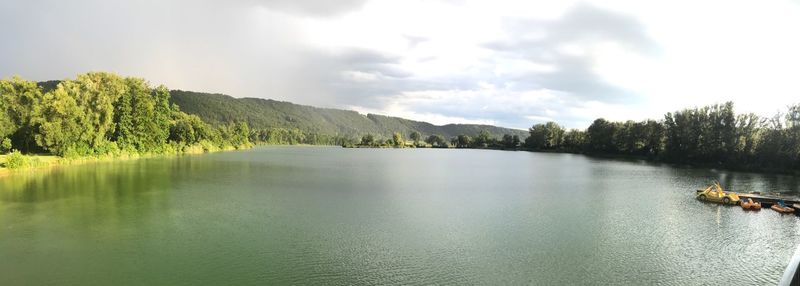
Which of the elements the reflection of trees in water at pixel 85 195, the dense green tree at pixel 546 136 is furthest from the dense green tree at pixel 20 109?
the dense green tree at pixel 546 136

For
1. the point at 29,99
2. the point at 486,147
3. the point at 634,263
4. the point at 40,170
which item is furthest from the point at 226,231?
the point at 486,147

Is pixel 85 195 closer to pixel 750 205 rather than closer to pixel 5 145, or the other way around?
pixel 5 145

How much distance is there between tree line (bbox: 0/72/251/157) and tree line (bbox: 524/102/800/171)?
89142mm

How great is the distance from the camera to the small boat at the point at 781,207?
29094 millimetres

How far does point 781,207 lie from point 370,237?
28.7 m

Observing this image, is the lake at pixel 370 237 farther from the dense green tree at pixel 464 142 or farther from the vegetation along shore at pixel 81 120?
the dense green tree at pixel 464 142

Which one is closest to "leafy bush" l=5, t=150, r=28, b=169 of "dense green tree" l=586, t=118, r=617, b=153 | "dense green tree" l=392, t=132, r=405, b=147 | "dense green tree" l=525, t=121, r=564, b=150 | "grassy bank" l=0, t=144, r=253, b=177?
"grassy bank" l=0, t=144, r=253, b=177

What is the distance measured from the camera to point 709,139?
74875 mm

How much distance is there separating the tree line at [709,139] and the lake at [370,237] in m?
38.8

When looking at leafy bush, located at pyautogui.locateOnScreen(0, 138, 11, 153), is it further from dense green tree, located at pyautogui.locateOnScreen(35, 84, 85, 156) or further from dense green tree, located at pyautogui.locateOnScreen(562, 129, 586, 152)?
dense green tree, located at pyautogui.locateOnScreen(562, 129, 586, 152)

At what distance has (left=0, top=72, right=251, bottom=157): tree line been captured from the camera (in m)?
50.1

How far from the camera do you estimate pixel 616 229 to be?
22.7m

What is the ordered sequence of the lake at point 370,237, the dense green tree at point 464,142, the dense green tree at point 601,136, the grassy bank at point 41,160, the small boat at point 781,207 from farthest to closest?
the dense green tree at point 464,142 < the dense green tree at point 601,136 < the grassy bank at point 41,160 < the small boat at point 781,207 < the lake at point 370,237

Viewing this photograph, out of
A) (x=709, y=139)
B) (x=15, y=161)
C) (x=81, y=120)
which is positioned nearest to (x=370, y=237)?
(x=15, y=161)
